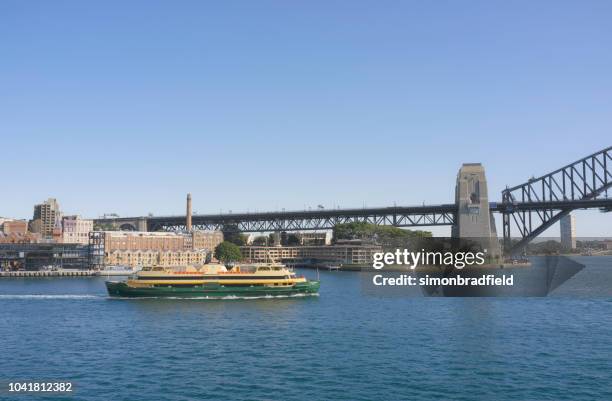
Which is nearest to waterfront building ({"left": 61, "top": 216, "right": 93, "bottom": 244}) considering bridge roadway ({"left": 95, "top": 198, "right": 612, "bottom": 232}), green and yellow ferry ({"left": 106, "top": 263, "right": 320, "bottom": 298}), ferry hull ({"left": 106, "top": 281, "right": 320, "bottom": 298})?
bridge roadway ({"left": 95, "top": 198, "right": 612, "bottom": 232})

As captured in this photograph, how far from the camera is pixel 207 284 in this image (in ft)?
175

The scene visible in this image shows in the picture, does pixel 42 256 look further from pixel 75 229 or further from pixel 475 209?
pixel 475 209

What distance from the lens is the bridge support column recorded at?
4247 inches

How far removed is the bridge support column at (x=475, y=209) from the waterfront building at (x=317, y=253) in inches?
903

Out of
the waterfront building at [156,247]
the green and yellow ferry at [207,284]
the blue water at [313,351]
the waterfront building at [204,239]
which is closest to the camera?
the blue water at [313,351]

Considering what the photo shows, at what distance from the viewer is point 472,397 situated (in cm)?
2069

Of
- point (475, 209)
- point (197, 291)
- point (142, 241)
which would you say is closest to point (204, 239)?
point (142, 241)

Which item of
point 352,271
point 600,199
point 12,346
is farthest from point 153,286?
point 600,199

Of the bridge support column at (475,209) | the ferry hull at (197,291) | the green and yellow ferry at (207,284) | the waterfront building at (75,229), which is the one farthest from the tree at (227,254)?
the ferry hull at (197,291)

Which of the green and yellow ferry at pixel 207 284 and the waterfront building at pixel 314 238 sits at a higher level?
the waterfront building at pixel 314 238

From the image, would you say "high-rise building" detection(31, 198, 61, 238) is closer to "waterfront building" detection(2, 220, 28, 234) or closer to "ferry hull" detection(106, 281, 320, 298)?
"waterfront building" detection(2, 220, 28, 234)

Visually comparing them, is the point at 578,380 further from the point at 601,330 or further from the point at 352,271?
the point at 352,271

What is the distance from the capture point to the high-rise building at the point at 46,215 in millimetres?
182375

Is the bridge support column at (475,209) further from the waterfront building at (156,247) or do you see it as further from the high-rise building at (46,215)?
the high-rise building at (46,215)
